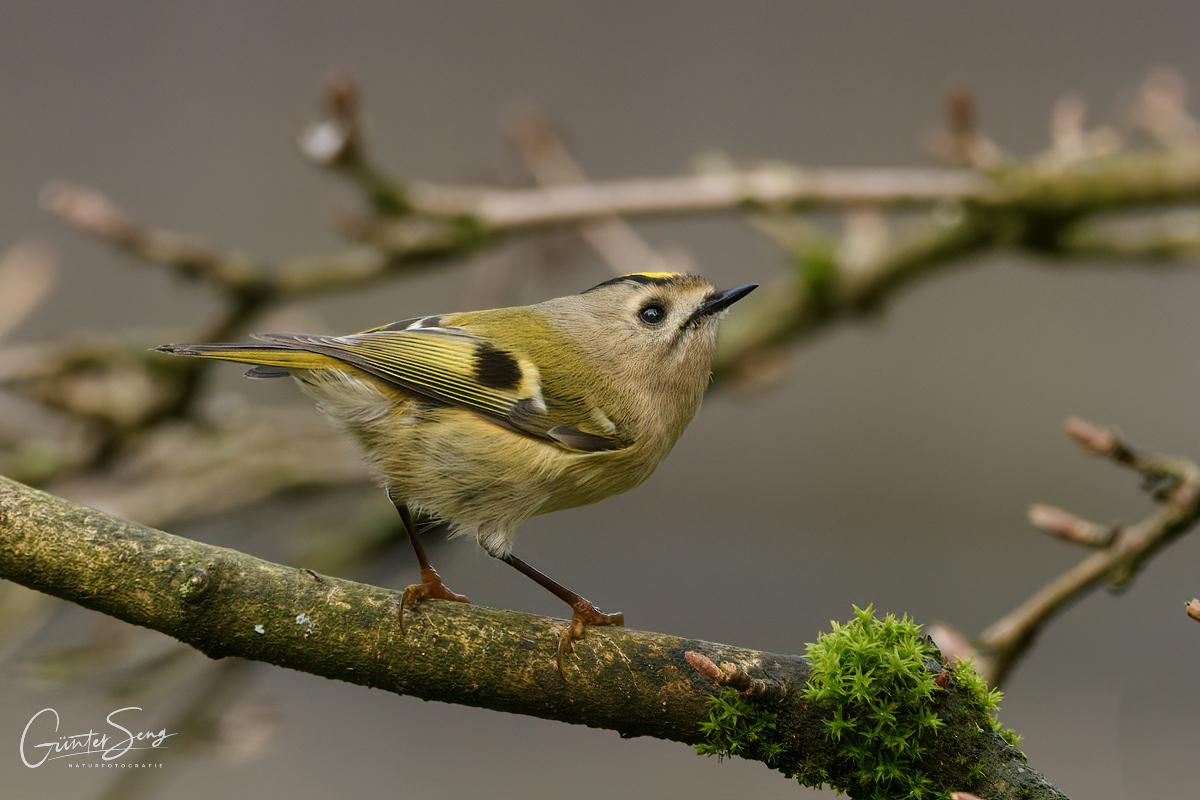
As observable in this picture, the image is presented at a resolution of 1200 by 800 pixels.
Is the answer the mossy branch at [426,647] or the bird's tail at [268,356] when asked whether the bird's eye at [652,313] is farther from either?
the mossy branch at [426,647]

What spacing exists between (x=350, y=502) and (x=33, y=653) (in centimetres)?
96

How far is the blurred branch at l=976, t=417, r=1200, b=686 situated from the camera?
1.64 metres

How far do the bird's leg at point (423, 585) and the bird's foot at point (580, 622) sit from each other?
0.66 ft

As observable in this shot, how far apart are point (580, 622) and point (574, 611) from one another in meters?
0.14

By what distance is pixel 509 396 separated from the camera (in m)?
1.62

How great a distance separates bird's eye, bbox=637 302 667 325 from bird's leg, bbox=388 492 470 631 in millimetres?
532

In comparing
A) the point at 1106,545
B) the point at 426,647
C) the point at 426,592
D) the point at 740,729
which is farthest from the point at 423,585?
the point at 1106,545

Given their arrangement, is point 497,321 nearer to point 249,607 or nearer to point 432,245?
point 249,607

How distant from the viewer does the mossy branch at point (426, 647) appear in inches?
45.2

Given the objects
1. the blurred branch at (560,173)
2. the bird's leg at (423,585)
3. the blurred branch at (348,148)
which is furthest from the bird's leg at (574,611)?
the blurred branch at (560,173)

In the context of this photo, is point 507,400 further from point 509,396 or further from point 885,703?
point 885,703

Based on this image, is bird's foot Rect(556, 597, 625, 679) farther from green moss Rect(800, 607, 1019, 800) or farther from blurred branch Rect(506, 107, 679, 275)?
blurred branch Rect(506, 107, 679, 275)

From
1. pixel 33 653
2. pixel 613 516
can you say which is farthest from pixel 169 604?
pixel 613 516

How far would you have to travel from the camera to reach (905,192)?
2609 millimetres
